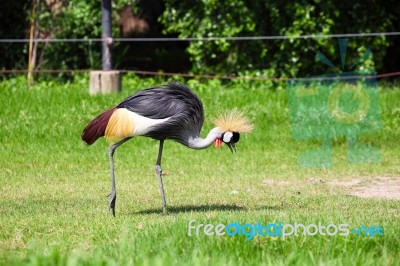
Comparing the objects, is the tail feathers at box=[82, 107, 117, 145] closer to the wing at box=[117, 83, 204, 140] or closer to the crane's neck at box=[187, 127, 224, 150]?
the wing at box=[117, 83, 204, 140]

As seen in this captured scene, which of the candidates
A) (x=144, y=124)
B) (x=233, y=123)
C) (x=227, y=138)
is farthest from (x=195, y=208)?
(x=144, y=124)

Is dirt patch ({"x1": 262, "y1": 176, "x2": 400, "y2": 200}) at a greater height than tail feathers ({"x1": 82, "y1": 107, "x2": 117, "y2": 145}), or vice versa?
tail feathers ({"x1": 82, "y1": 107, "x2": 117, "y2": 145})

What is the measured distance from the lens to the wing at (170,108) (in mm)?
8141

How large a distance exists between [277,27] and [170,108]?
380 inches

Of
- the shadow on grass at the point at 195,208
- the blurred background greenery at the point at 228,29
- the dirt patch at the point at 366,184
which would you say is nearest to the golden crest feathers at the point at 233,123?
the shadow on grass at the point at 195,208

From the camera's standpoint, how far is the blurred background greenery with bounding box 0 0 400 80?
17.4 m

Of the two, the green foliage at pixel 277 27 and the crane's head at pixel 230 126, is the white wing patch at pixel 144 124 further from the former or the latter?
the green foliage at pixel 277 27

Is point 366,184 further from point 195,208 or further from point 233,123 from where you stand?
point 233,123

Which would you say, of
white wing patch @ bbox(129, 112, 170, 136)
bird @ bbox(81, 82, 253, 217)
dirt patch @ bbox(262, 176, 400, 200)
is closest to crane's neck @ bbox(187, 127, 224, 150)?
bird @ bbox(81, 82, 253, 217)

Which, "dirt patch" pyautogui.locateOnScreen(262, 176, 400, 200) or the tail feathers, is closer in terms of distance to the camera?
the tail feathers

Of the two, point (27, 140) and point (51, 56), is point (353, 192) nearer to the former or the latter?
point (27, 140)

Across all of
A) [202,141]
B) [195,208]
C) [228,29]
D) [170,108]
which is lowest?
[195,208]

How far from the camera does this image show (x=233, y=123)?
8.28 m

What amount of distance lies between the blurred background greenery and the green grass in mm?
851
